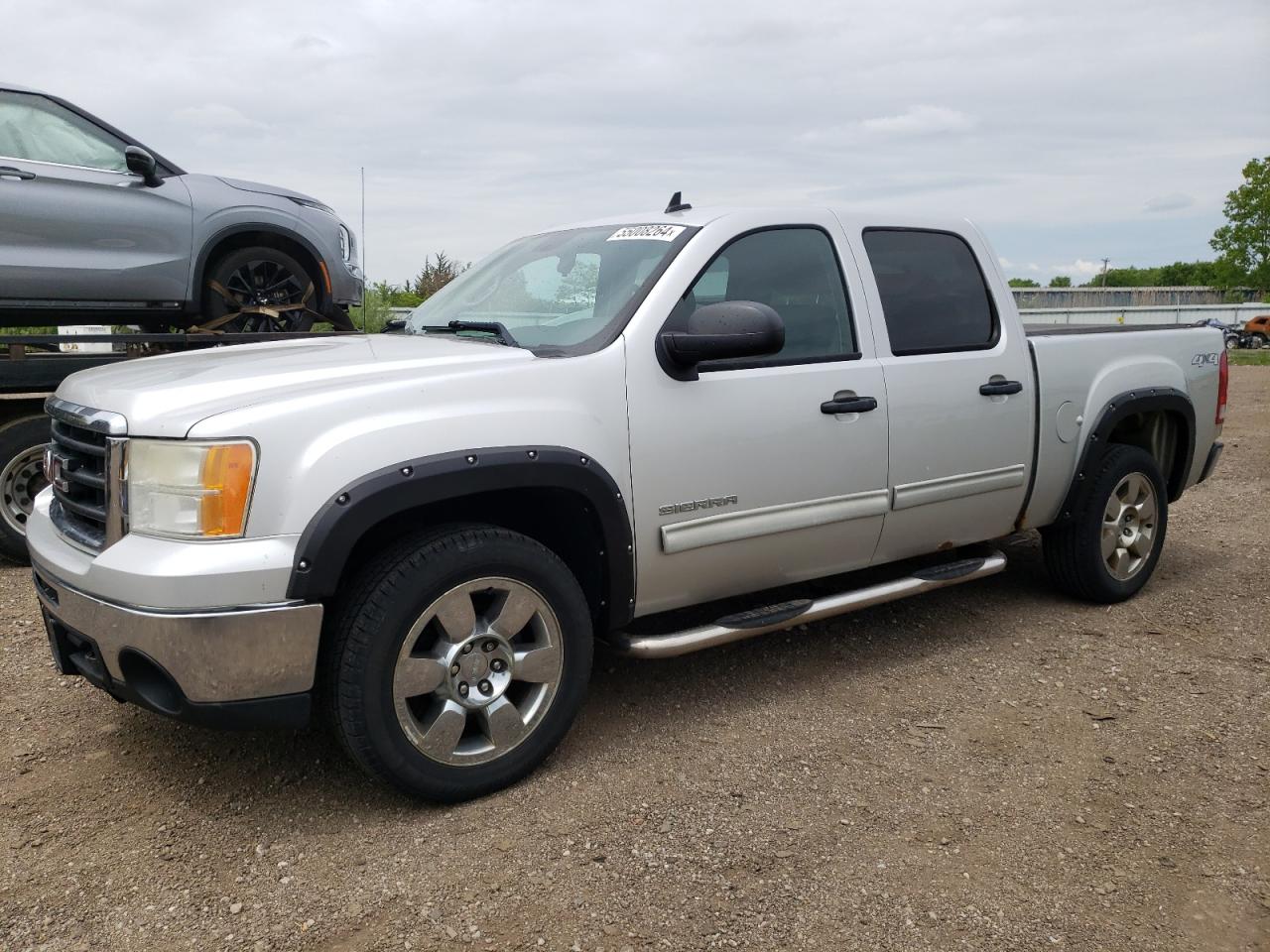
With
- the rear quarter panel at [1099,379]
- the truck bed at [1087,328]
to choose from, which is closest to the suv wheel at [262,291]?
the truck bed at [1087,328]

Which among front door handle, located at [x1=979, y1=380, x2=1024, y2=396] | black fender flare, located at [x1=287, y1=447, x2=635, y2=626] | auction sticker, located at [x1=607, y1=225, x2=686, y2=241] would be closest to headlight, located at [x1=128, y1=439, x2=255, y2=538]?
black fender flare, located at [x1=287, y1=447, x2=635, y2=626]

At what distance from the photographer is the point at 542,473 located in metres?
3.26

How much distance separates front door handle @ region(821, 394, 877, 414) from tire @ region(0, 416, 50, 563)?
4.03m

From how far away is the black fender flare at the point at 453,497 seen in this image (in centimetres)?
287

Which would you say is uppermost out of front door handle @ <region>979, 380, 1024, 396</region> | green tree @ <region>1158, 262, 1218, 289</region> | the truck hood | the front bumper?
green tree @ <region>1158, 262, 1218, 289</region>

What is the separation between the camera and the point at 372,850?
9.93 feet

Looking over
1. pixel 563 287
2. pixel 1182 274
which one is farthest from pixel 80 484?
pixel 1182 274

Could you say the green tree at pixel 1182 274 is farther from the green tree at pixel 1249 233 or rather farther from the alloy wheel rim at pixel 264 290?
the alloy wheel rim at pixel 264 290

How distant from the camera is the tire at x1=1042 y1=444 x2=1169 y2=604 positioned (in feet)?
16.5

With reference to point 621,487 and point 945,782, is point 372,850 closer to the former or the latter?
point 621,487

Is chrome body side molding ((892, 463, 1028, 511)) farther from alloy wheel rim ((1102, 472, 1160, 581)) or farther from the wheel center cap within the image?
the wheel center cap

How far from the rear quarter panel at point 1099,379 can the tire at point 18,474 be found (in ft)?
16.0

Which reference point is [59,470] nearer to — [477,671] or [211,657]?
[211,657]

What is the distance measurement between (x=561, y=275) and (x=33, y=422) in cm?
321
